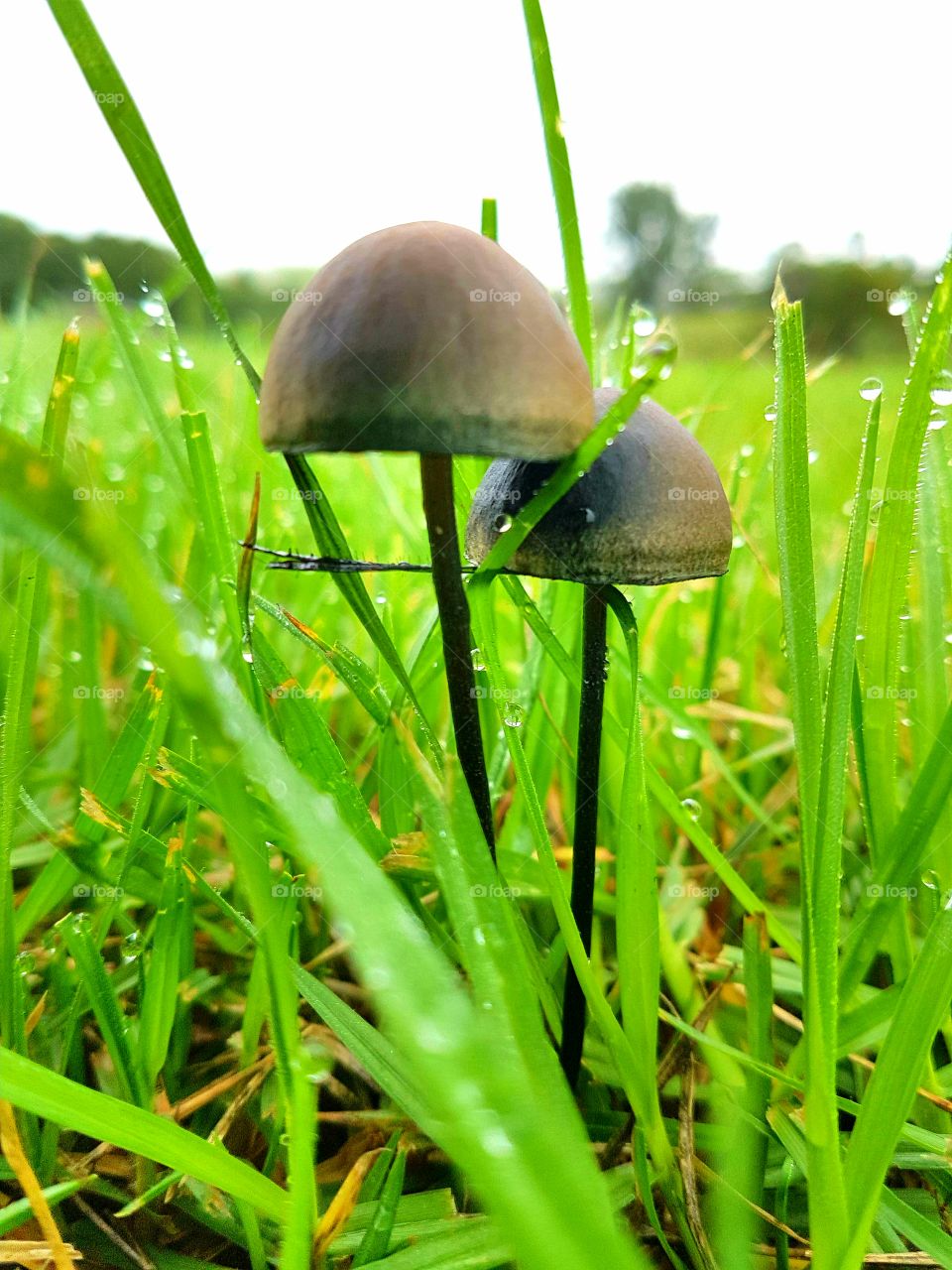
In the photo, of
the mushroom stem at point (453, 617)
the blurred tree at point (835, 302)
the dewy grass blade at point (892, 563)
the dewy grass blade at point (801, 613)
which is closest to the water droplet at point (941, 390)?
the dewy grass blade at point (892, 563)

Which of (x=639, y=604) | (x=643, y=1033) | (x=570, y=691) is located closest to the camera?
(x=643, y=1033)

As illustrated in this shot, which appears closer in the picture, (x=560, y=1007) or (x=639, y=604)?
(x=560, y=1007)

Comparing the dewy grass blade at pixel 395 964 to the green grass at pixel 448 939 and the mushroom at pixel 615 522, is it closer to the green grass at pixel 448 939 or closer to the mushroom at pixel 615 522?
the green grass at pixel 448 939

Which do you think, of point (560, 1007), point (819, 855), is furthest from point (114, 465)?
point (819, 855)

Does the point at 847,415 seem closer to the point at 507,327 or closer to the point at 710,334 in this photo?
the point at 710,334

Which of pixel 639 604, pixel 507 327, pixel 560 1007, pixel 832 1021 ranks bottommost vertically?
pixel 560 1007

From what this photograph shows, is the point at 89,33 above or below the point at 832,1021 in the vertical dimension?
above

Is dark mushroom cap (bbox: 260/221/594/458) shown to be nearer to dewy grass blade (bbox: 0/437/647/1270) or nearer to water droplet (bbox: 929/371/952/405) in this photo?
dewy grass blade (bbox: 0/437/647/1270)
